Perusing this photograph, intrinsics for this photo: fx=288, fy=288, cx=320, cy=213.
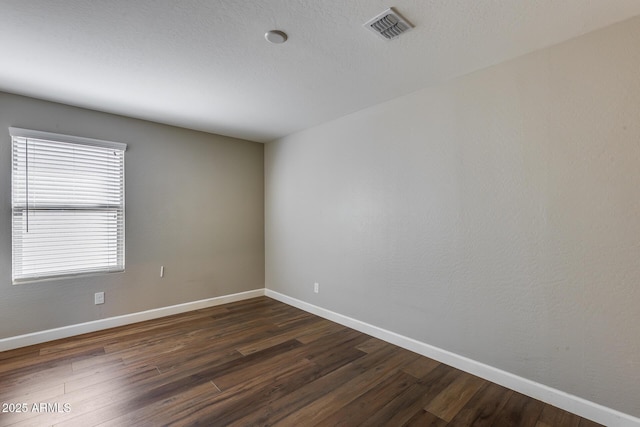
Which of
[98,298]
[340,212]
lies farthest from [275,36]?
[98,298]

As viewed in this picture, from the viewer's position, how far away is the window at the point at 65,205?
288 centimetres

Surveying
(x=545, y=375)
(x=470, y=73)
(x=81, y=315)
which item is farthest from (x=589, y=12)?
(x=81, y=315)

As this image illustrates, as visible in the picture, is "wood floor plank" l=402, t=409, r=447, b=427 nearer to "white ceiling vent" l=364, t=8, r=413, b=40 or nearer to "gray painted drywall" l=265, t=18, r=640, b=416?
"gray painted drywall" l=265, t=18, r=640, b=416

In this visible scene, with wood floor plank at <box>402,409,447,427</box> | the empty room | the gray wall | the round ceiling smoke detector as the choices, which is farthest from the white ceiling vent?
the gray wall

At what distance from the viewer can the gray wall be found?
290 cm

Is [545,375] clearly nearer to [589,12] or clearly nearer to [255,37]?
[589,12]

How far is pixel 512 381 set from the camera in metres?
2.20

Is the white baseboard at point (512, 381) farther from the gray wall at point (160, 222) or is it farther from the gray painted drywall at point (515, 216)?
the gray wall at point (160, 222)

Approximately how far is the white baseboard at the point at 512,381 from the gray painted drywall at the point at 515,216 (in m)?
0.05

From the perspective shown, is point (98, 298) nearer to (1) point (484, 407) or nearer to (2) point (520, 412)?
(1) point (484, 407)

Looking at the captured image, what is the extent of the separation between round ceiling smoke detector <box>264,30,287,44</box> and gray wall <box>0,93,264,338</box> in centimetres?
249

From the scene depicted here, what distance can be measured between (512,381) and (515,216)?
49.5 inches

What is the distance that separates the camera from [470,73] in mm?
2426

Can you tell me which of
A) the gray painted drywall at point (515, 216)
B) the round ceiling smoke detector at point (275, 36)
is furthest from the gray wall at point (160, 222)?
the round ceiling smoke detector at point (275, 36)
